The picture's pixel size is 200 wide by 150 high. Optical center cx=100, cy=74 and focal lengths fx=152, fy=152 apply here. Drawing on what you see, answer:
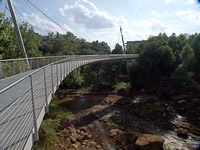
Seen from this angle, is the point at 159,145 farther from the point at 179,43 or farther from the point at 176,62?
the point at 179,43

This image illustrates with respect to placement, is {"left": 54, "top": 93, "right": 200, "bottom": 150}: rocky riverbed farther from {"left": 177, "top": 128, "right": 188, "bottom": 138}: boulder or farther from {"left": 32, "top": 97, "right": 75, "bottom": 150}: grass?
{"left": 32, "top": 97, "right": 75, "bottom": 150}: grass

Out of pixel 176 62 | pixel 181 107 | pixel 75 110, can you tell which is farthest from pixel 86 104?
pixel 176 62

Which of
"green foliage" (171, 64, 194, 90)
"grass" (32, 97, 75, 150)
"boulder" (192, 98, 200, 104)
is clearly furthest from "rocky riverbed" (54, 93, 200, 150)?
"green foliage" (171, 64, 194, 90)

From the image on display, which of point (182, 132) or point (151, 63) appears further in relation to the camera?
point (151, 63)

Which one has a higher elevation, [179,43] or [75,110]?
[179,43]

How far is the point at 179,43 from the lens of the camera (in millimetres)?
28078

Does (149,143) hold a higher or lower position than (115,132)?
higher

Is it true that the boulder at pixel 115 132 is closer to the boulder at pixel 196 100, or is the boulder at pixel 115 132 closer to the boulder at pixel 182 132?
the boulder at pixel 182 132

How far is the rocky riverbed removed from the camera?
361 inches

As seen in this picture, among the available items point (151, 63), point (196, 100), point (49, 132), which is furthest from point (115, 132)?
point (151, 63)

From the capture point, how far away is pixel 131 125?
12258 millimetres

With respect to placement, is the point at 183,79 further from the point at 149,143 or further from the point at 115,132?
the point at 149,143

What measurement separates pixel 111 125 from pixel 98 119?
63.8 inches

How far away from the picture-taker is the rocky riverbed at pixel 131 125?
9182mm
